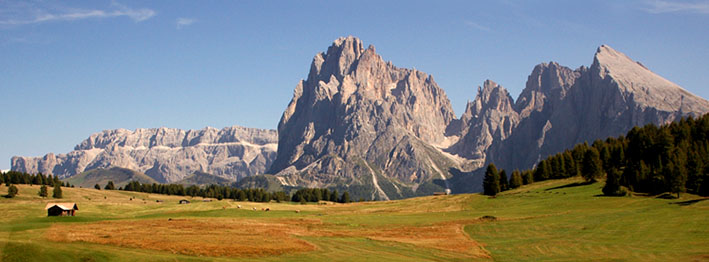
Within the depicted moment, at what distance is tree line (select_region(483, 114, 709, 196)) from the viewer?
115062 mm

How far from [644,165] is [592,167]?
2214 cm

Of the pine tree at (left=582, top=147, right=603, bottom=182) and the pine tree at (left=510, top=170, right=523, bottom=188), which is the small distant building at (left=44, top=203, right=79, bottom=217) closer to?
the pine tree at (left=510, top=170, right=523, bottom=188)

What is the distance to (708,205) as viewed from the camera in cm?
9438

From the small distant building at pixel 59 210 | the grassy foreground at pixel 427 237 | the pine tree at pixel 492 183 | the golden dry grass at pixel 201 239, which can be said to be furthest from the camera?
the pine tree at pixel 492 183

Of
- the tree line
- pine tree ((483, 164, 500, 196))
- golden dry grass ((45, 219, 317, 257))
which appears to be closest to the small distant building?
golden dry grass ((45, 219, 317, 257))

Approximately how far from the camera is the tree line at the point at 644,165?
11506 cm

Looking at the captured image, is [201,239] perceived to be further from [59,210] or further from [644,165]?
[644,165]

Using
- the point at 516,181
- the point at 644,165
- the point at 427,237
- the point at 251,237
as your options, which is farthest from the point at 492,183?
the point at 251,237

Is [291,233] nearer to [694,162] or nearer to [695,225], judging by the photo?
[695,225]

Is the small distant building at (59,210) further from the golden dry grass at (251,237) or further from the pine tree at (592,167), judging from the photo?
the pine tree at (592,167)

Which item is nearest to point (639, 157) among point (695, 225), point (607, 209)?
point (607, 209)

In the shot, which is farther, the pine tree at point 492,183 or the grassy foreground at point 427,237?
the pine tree at point 492,183

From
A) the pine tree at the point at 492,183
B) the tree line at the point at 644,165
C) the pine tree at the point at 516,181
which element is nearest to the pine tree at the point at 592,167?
the tree line at the point at 644,165

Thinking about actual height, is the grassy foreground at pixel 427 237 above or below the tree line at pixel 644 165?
below
